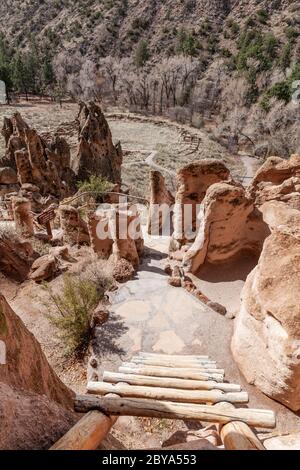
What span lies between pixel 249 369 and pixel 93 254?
277 inches

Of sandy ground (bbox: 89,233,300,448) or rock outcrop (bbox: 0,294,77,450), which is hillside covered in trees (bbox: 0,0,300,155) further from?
rock outcrop (bbox: 0,294,77,450)

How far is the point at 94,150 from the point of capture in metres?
26.5

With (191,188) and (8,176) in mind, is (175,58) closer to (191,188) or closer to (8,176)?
(8,176)

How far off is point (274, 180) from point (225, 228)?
299 cm

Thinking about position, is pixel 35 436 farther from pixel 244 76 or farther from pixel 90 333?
pixel 244 76

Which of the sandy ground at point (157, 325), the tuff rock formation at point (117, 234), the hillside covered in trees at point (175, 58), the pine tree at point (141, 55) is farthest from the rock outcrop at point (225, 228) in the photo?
the pine tree at point (141, 55)

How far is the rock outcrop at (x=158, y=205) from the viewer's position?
13.4m

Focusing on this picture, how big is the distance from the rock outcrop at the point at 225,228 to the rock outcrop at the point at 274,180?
107cm

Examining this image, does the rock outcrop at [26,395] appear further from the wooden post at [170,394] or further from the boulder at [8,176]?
the boulder at [8,176]

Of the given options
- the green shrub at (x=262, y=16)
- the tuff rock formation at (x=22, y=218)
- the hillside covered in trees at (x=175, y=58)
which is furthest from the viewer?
the green shrub at (x=262, y=16)

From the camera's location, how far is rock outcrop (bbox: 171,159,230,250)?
35.5 feet

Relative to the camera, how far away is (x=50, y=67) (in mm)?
58906

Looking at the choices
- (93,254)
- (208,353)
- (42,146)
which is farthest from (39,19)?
(208,353)

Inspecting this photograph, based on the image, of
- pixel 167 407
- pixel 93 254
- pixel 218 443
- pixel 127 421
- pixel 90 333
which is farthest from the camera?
pixel 93 254
